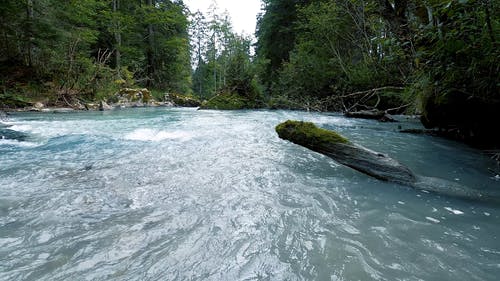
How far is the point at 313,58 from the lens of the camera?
16844 mm

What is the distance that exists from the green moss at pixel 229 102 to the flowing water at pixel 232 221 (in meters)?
12.3

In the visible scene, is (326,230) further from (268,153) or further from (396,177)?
(268,153)

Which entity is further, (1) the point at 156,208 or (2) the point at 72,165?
(2) the point at 72,165

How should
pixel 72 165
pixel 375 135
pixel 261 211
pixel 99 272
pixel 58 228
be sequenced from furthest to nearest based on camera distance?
pixel 375 135
pixel 72 165
pixel 261 211
pixel 58 228
pixel 99 272

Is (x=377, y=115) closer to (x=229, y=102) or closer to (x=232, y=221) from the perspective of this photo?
(x=229, y=102)

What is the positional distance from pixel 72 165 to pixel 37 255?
2.51 meters

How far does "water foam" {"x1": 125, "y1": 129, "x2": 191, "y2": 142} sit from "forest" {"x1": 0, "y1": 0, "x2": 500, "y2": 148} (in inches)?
128

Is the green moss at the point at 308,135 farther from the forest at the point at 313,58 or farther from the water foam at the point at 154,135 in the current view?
the water foam at the point at 154,135

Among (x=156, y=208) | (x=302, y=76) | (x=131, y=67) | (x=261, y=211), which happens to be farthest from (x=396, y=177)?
(x=131, y=67)

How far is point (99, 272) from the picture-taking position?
1.75 metres

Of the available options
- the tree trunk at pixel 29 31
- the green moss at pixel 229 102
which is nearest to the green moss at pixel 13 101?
the tree trunk at pixel 29 31

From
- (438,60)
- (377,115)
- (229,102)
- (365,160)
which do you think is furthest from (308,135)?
(229,102)

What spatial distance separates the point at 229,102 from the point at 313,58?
5.73 metres

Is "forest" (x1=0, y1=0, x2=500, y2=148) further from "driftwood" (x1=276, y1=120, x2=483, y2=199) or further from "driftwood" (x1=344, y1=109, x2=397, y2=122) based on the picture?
"driftwood" (x1=276, y1=120, x2=483, y2=199)
